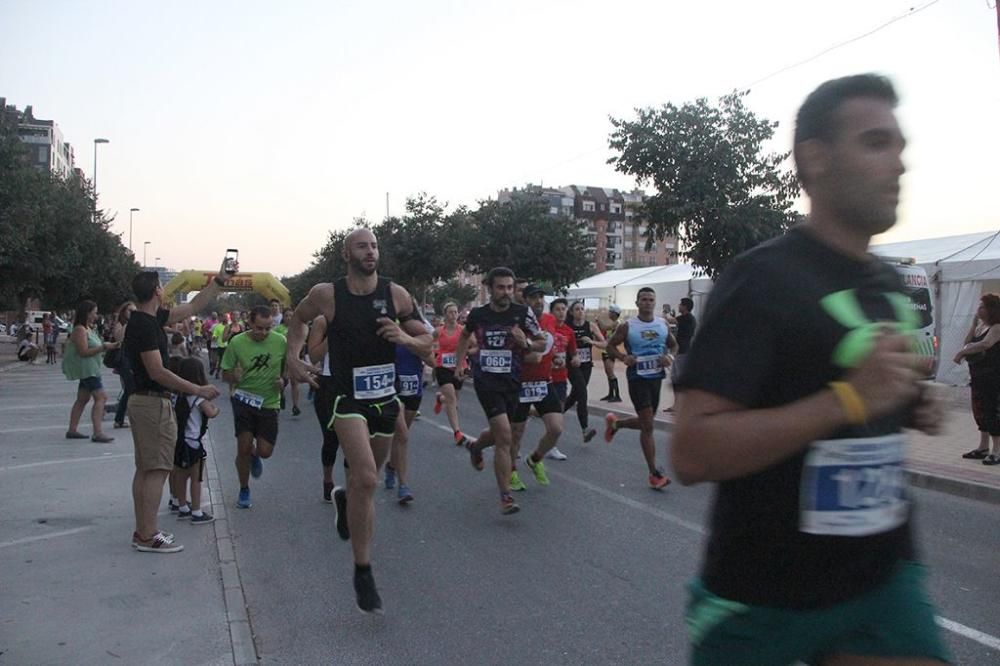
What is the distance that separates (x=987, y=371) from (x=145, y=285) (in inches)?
335

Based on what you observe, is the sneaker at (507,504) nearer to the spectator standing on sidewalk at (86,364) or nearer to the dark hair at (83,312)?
the spectator standing on sidewalk at (86,364)

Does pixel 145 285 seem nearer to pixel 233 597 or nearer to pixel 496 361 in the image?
pixel 233 597

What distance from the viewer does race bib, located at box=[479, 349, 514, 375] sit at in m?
7.38

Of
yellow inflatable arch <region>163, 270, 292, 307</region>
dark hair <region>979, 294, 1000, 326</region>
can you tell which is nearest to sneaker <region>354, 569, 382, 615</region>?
dark hair <region>979, 294, 1000, 326</region>

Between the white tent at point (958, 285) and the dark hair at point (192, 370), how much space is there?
46.3ft

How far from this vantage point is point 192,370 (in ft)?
22.9

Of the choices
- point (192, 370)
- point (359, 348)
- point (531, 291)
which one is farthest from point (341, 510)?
point (531, 291)

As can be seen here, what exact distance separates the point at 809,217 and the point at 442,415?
13.2 meters

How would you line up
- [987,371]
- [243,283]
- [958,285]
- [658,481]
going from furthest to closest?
[243,283]
[958,285]
[987,371]
[658,481]

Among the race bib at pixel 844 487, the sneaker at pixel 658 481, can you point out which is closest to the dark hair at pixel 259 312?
the sneaker at pixel 658 481

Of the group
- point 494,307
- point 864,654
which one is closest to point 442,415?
point 494,307

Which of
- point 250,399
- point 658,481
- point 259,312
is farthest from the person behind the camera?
point 658,481

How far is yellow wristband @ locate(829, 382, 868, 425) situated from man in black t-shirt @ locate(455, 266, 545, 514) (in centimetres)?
560

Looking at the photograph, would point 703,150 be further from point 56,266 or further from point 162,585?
point 56,266
